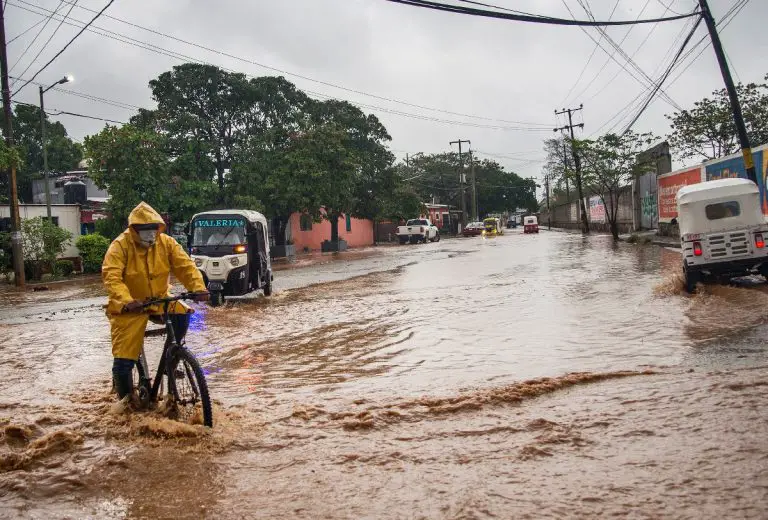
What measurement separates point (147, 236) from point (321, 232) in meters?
44.0

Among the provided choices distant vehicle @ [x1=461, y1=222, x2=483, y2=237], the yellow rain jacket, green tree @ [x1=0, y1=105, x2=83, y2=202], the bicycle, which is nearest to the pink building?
distant vehicle @ [x1=461, y1=222, x2=483, y2=237]

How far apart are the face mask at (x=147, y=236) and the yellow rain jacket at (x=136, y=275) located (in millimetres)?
48

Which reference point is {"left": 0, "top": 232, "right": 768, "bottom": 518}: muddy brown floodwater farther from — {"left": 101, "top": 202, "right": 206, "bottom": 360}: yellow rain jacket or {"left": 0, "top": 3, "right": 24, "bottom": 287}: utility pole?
{"left": 0, "top": 3, "right": 24, "bottom": 287}: utility pole

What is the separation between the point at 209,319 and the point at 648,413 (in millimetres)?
9002

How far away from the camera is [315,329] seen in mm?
10922

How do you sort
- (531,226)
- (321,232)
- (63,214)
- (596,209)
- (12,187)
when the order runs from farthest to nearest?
(531,226) → (596,209) → (321,232) → (63,214) → (12,187)

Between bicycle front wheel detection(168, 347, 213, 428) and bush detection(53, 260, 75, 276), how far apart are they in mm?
22143

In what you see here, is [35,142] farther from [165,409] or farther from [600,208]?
[165,409]

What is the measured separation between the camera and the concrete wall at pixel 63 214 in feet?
90.2

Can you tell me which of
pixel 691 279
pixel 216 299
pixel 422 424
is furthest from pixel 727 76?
pixel 422 424

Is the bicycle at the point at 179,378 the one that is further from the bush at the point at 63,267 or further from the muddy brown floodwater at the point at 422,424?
the bush at the point at 63,267

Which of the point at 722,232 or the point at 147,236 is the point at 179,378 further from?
the point at 722,232

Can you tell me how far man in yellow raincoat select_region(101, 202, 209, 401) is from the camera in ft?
17.5

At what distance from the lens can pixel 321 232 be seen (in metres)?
49.4
